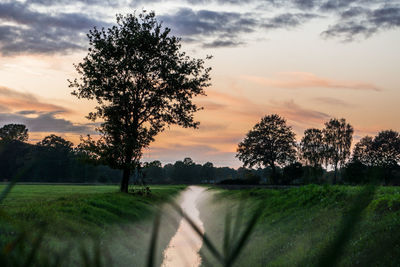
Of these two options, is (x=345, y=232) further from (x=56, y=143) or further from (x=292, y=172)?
(x=56, y=143)

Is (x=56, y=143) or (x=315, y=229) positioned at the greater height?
(x=56, y=143)

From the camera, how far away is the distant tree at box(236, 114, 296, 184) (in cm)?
9950

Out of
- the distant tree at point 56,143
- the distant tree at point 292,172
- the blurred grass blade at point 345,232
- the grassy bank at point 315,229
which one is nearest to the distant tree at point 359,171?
the blurred grass blade at point 345,232

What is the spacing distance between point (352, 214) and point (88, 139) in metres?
38.5

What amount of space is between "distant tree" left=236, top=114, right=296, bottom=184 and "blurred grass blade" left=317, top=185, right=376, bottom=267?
327 feet

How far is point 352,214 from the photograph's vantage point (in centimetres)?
52

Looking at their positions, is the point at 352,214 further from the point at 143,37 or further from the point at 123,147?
the point at 143,37

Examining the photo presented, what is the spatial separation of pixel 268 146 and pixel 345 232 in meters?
101

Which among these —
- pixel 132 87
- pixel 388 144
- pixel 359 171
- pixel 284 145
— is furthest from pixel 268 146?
pixel 359 171

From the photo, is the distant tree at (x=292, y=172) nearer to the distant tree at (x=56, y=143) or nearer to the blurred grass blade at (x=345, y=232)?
the distant tree at (x=56, y=143)

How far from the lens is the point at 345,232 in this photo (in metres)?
0.52

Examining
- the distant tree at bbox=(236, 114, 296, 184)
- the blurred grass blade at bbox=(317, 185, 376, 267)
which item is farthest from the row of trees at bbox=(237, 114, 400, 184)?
the blurred grass blade at bbox=(317, 185, 376, 267)

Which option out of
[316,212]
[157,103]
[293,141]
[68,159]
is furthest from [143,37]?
[68,159]

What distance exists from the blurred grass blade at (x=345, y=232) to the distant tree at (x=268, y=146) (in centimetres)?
9953
